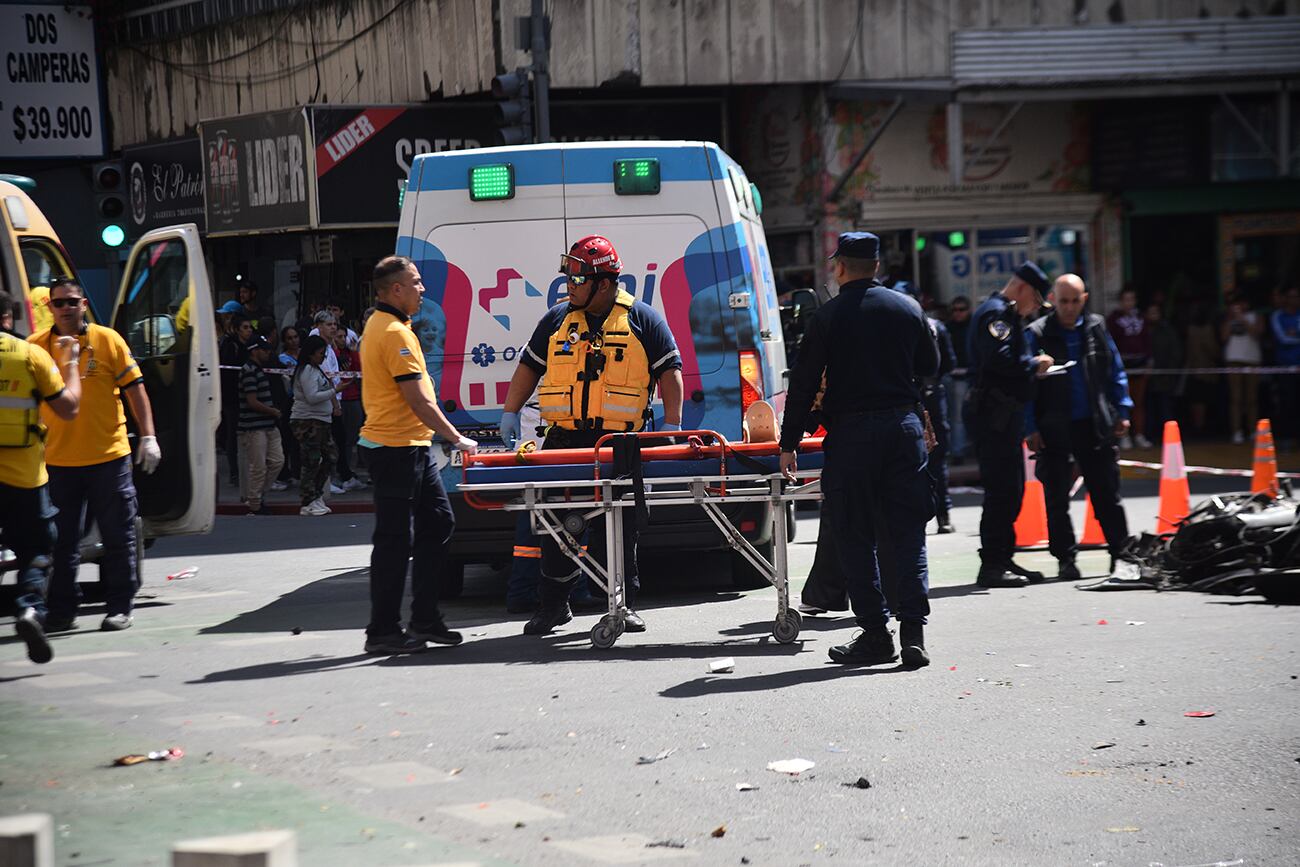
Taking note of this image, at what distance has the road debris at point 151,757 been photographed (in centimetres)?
610

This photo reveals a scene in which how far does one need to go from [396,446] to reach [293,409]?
856 centimetres

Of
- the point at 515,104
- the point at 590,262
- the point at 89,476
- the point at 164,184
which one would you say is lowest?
the point at 89,476

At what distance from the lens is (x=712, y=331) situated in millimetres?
9906

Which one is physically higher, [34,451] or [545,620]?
[34,451]

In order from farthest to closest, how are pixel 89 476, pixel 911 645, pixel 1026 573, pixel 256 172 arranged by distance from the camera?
1. pixel 256 172
2. pixel 1026 573
3. pixel 89 476
4. pixel 911 645

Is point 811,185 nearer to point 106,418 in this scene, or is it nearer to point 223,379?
point 223,379

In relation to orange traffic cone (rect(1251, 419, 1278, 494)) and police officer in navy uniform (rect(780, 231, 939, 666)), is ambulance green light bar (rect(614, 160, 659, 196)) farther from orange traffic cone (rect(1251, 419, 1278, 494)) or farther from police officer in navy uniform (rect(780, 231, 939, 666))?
orange traffic cone (rect(1251, 419, 1278, 494))

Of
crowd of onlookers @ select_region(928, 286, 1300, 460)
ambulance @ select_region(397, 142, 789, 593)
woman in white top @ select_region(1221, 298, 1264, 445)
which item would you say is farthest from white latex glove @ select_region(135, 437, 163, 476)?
woman in white top @ select_region(1221, 298, 1264, 445)

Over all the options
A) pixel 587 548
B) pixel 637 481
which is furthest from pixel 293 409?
pixel 637 481

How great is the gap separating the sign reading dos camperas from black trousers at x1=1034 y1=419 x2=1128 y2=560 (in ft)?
65.7

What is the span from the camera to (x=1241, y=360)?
2100 centimetres

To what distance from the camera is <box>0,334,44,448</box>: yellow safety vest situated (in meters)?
8.44

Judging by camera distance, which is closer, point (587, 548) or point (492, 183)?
point (587, 548)

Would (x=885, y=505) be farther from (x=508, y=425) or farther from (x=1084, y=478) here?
(x=1084, y=478)
